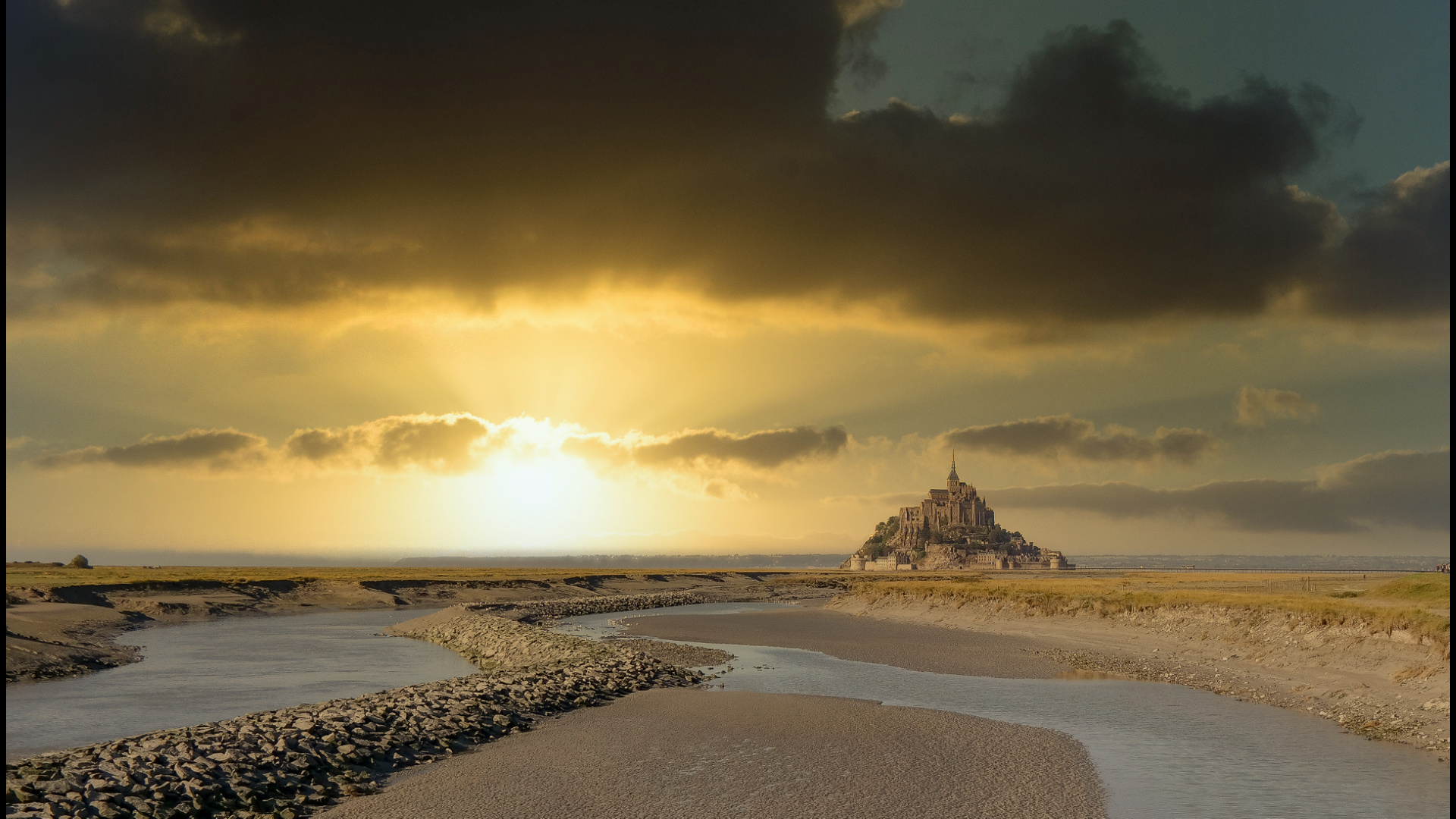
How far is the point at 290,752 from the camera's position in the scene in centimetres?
1977

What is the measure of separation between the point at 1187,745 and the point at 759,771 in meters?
12.5

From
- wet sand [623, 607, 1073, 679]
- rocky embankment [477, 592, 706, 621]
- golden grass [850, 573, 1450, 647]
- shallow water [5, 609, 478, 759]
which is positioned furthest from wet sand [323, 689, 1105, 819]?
rocky embankment [477, 592, 706, 621]

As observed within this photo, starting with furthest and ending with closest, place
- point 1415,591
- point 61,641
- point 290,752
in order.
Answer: point 1415,591 → point 61,641 → point 290,752

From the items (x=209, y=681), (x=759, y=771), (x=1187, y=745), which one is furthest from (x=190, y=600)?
(x=1187, y=745)

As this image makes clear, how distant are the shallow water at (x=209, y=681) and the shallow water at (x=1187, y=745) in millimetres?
17174

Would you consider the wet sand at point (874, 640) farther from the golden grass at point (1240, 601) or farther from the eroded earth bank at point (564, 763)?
the eroded earth bank at point (564, 763)

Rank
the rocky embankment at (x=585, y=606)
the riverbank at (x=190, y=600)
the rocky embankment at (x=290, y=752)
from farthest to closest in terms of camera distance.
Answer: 1. the rocky embankment at (x=585, y=606)
2. the riverbank at (x=190, y=600)
3. the rocky embankment at (x=290, y=752)

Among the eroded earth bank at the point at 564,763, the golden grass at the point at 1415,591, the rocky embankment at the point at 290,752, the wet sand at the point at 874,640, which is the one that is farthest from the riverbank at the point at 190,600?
the golden grass at the point at 1415,591

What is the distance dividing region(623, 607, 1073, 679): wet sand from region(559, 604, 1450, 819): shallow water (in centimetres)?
400

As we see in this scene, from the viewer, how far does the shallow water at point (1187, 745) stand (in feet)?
59.0

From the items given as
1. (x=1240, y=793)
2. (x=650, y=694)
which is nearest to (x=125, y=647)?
(x=650, y=694)

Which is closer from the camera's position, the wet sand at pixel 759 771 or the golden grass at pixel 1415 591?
the wet sand at pixel 759 771

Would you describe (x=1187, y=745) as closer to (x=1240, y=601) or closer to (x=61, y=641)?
(x=1240, y=601)

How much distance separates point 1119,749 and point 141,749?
2471 cm
